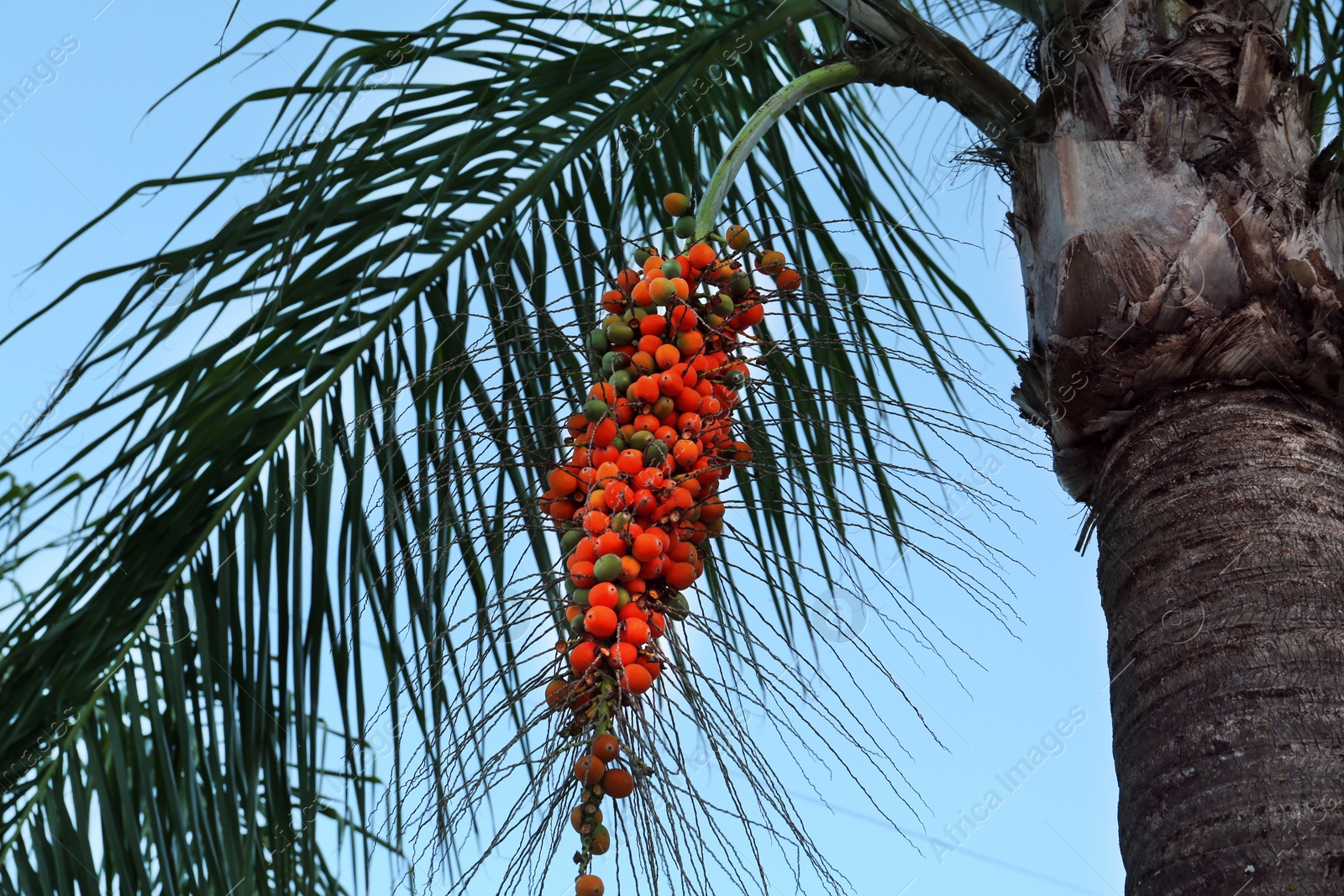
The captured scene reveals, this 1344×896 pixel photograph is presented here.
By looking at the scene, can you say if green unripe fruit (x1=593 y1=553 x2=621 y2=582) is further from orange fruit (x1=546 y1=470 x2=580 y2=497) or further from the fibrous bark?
the fibrous bark

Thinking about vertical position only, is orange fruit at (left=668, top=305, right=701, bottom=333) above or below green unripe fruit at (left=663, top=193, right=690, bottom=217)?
below

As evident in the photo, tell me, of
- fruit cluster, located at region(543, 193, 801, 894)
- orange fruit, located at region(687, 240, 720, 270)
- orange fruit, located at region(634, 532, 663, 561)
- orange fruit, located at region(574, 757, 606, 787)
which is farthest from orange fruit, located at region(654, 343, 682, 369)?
orange fruit, located at region(574, 757, 606, 787)

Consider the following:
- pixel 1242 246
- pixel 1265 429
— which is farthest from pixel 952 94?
pixel 1265 429

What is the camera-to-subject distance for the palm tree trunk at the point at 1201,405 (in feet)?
4.39

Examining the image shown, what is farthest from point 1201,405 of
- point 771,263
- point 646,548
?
point 646,548

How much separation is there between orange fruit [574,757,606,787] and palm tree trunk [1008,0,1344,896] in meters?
0.61

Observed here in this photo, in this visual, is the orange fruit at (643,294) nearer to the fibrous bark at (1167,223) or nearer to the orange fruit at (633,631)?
the orange fruit at (633,631)

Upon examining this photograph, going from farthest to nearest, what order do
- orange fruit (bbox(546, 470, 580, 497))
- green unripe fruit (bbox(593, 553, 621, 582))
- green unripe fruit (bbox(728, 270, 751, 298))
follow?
1. green unripe fruit (bbox(728, 270, 751, 298))
2. orange fruit (bbox(546, 470, 580, 497))
3. green unripe fruit (bbox(593, 553, 621, 582))

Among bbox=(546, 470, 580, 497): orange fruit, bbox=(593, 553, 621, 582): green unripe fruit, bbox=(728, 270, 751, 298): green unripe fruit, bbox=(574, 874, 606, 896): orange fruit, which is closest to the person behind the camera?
bbox=(574, 874, 606, 896): orange fruit

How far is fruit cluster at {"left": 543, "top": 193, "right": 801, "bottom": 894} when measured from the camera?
130 centimetres

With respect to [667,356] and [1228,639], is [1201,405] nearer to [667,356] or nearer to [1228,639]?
[1228,639]

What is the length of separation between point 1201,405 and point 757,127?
698 mm

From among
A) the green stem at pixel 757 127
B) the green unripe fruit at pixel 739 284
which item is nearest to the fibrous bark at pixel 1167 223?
the green stem at pixel 757 127

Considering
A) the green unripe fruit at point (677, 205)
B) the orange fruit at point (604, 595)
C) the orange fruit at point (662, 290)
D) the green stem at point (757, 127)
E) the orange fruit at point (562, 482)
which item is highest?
the green stem at point (757, 127)
